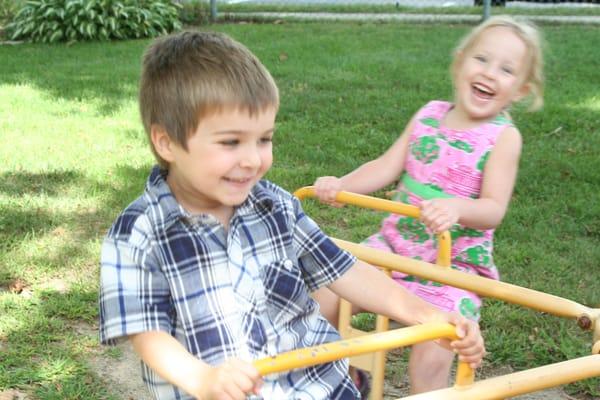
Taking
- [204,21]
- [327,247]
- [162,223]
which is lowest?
[204,21]

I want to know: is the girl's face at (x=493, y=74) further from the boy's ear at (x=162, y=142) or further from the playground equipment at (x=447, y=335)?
the boy's ear at (x=162, y=142)

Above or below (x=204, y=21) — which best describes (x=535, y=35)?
above

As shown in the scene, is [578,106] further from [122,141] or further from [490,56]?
[490,56]

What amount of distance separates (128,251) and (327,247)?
504mm

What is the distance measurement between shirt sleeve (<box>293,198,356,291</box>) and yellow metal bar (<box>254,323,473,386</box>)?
37 centimetres

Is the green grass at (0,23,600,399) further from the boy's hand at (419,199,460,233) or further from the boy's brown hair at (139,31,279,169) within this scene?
the boy's brown hair at (139,31,279,169)

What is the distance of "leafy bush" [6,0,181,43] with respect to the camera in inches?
372

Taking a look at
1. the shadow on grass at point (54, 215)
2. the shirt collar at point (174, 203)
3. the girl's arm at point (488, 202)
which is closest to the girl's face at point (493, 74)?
the girl's arm at point (488, 202)

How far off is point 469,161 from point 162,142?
45.0 inches

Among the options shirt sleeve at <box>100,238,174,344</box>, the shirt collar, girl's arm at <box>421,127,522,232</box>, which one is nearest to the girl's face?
girl's arm at <box>421,127,522,232</box>

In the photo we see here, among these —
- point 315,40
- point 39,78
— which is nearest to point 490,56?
point 39,78

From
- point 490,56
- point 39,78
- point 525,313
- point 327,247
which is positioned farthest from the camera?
point 39,78

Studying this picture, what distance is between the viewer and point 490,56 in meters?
2.73

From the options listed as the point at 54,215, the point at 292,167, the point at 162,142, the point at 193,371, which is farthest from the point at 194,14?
the point at 193,371
